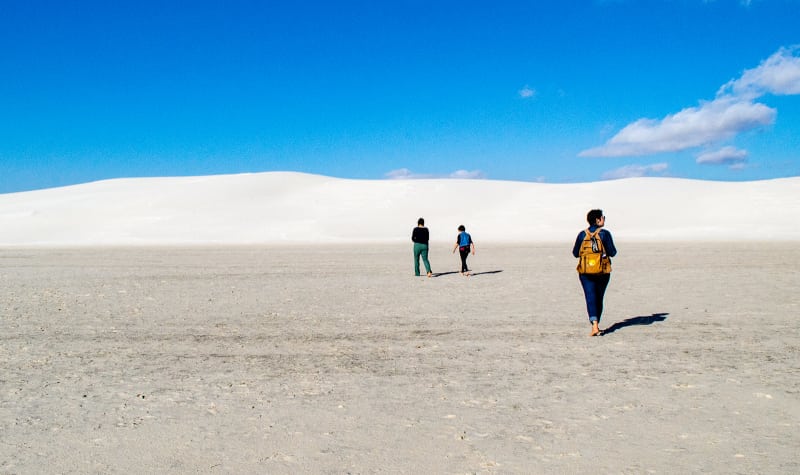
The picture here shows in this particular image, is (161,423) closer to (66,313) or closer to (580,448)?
(580,448)

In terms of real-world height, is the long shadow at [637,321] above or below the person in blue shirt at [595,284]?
below

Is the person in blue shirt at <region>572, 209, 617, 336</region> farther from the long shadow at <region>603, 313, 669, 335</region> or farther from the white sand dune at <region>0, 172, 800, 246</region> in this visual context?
the white sand dune at <region>0, 172, 800, 246</region>

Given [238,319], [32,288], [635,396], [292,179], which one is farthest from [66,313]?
[292,179]

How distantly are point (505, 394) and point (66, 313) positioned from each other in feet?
27.0

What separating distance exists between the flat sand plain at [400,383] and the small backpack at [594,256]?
897 millimetres

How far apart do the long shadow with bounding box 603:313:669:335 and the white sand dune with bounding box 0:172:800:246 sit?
1088 inches

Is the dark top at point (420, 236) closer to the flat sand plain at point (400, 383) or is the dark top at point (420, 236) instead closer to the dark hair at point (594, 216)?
the flat sand plain at point (400, 383)

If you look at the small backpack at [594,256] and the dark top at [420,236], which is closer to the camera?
the small backpack at [594,256]

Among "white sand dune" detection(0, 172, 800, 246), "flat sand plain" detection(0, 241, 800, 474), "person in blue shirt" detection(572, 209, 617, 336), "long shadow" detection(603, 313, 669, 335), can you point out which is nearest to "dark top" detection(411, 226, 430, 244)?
"flat sand plain" detection(0, 241, 800, 474)

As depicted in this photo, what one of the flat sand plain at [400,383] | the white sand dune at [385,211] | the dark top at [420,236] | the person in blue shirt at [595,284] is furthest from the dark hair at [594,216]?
the white sand dune at [385,211]

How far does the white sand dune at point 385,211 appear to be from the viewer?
4062 cm

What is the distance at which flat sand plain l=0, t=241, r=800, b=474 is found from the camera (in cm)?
427

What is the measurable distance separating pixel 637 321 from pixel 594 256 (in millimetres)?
1828

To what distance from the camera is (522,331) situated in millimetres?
8602
